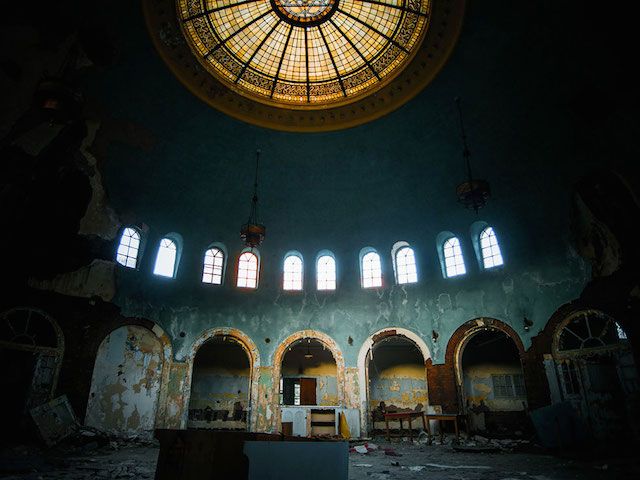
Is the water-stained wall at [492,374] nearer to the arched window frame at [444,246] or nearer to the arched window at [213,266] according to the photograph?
the arched window frame at [444,246]

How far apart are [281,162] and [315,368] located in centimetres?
1007

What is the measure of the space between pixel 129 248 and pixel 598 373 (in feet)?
51.3

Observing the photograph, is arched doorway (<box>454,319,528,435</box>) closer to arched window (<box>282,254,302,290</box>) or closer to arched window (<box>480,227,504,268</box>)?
arched window (<box>480,227,504,268</box>)

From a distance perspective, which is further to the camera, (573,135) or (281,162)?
(281,162)

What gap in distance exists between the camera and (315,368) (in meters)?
19.8

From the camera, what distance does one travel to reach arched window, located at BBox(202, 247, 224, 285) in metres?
16.4

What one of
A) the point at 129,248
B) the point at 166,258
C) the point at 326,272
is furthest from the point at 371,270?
the point at 129,248

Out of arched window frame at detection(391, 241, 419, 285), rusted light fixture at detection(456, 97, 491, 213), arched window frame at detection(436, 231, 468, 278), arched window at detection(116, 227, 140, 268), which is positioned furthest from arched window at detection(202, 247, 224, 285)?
rusted light fixture at detection(456, 97, 491, 213)

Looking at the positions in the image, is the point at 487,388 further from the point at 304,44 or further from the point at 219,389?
the point at 304,44

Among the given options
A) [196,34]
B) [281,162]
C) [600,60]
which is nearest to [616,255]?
[600,60]

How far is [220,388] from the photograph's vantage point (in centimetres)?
1895

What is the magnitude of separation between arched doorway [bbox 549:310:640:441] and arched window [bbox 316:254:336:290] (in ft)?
26.7

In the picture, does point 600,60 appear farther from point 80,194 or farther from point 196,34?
point 80,194

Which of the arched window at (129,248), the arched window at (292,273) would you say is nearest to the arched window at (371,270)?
the arched window at (292,273)
